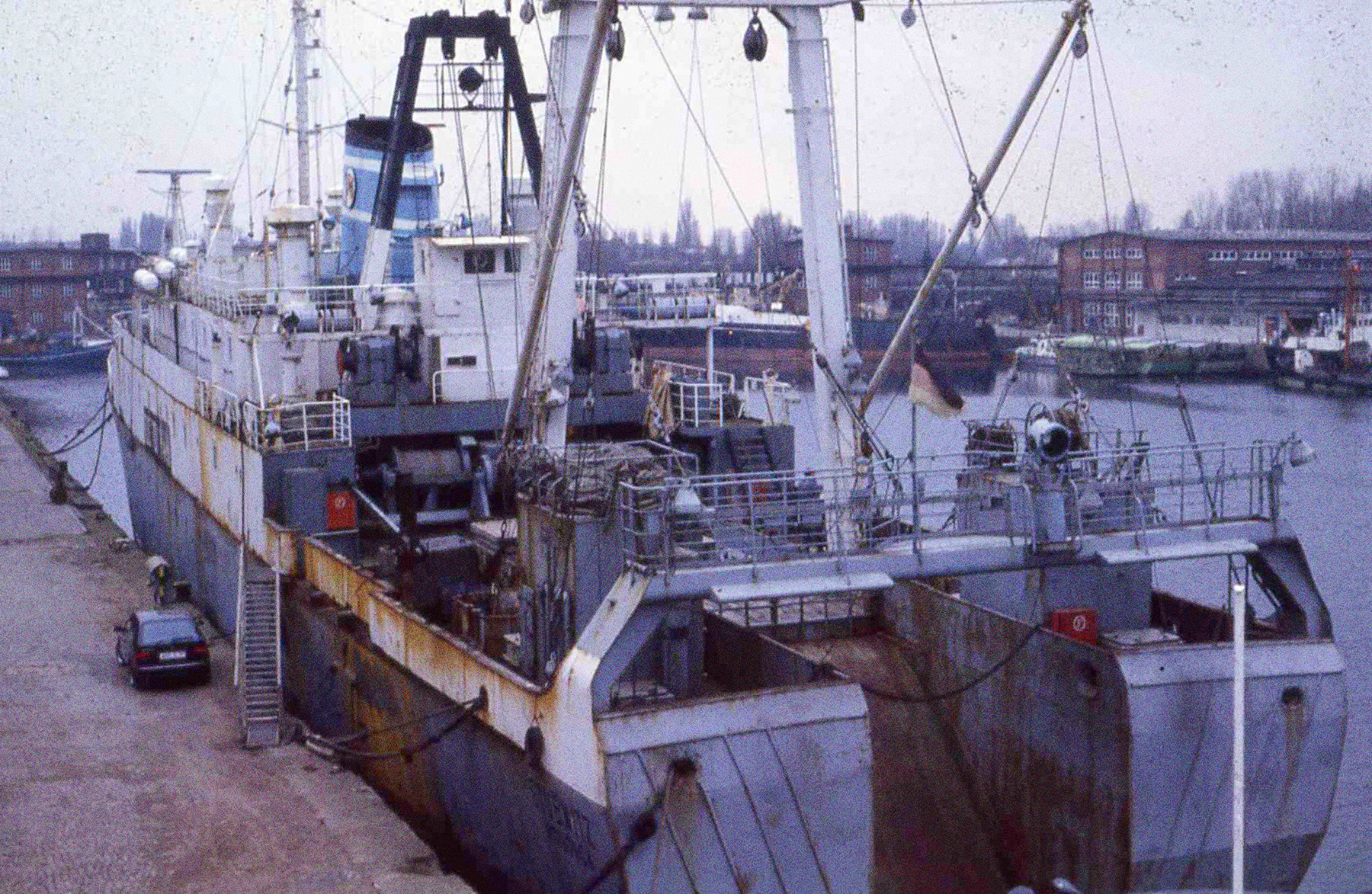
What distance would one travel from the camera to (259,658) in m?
19.1

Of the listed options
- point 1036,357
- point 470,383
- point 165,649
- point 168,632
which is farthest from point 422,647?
point 1036,357

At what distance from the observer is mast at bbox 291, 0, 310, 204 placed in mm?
31734

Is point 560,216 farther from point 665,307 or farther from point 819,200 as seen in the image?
point 665,307

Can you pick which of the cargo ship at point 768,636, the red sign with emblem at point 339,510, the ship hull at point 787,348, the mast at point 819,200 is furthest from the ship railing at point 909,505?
the ship hull at point 787,348

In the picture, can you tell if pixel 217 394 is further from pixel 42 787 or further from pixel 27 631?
pixel 42 787

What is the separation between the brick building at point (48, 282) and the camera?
102250mm

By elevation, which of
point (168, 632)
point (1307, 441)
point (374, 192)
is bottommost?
point (1307, 441)

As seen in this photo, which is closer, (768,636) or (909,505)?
(909,505)

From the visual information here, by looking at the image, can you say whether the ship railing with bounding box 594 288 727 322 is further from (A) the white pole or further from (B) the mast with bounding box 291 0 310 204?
(A) the white pole

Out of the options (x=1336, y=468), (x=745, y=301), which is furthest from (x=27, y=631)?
(x=745, y=301)

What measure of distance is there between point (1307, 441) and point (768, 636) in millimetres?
34463

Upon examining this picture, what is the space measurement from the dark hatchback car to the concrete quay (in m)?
0.22

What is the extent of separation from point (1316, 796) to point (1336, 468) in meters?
28.9

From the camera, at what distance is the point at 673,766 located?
12.1m
